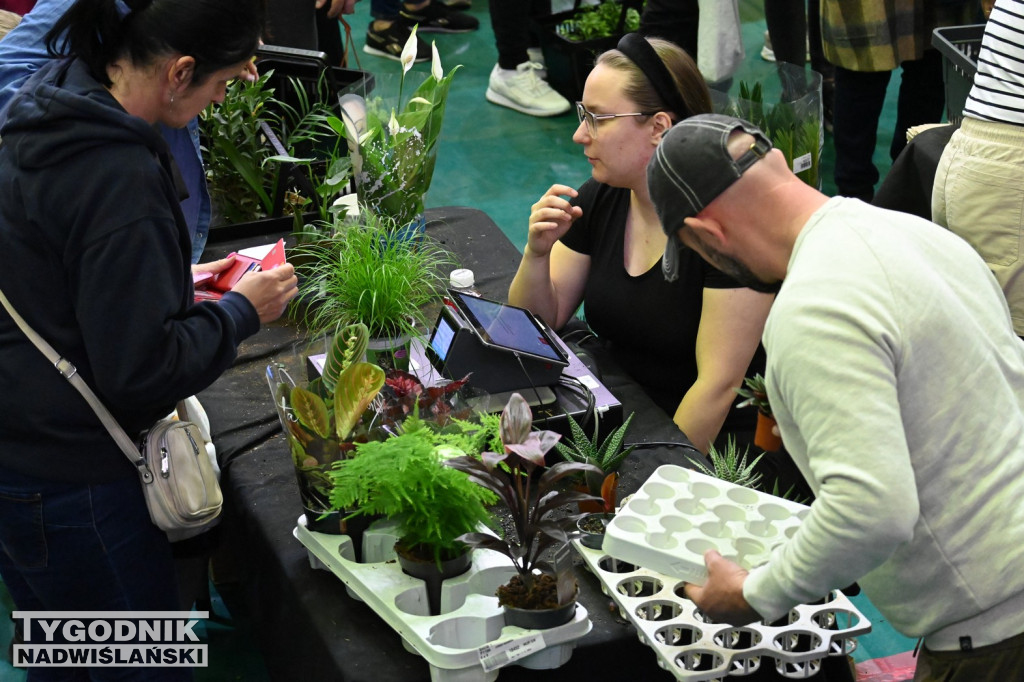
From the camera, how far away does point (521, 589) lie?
1.61 meters

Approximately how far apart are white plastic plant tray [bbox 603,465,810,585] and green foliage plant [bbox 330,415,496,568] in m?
0.22

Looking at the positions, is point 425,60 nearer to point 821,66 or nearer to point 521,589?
point 821,66

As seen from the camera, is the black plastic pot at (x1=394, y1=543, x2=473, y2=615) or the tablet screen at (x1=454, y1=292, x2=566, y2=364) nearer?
the black plastic pot at (x1=394, y1=543, x2=473, y2=615)

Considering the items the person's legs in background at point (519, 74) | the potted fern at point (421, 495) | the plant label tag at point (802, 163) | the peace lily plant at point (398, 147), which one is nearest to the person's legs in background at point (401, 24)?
the person's legs in background at point (519, 74)

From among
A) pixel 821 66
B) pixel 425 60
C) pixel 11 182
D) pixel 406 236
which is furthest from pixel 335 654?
pixel 425 60

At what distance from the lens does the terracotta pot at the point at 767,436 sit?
2.17 meters

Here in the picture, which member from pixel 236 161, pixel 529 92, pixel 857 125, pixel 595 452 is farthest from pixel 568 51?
pixel 595 452

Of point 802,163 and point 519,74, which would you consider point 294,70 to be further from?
point 519,74

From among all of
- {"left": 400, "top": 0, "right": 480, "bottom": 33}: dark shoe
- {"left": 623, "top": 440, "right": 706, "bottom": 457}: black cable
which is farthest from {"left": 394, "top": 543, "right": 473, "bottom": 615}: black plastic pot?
{"left": 400, "top": 0, "right": 480, "bottom": 33}: dark shoe

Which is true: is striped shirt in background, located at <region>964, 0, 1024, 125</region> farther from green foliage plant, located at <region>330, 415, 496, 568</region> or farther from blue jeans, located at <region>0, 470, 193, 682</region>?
blue jeans, located at <region>0, 470, 193, 682</region>

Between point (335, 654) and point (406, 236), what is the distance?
1.29m

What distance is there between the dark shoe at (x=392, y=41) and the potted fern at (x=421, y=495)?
4972mm

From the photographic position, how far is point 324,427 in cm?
178

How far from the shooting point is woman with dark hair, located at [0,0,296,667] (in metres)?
1.63
